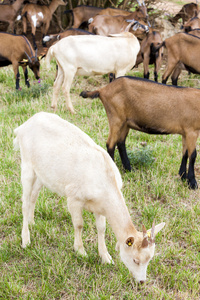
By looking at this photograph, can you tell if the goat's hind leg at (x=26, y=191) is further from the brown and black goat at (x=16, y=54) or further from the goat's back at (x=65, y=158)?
the brown and black goat at (x=16, y=54)

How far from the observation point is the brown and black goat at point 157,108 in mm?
4723

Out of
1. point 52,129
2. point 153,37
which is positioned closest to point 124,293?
point 52,129

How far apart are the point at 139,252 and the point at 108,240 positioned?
3.47 feet

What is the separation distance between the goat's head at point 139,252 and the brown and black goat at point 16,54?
612 cm

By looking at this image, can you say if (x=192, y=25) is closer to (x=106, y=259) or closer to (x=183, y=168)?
(x=183, y=168)

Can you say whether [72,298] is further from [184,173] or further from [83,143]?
[184,173]

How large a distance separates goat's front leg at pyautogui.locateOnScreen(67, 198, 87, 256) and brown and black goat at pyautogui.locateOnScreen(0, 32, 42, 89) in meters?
5.46

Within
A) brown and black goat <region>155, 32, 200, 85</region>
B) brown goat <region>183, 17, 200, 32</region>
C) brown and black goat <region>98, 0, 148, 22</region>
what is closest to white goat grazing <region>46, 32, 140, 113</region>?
brown and black goat <region>155, 32, 200, 85</region>

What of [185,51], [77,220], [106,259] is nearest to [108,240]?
[106,259]

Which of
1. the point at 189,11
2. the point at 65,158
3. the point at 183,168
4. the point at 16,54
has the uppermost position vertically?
the point at 189,11

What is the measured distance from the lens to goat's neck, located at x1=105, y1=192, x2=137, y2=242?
118 inches

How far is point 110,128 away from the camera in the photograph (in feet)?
16.4

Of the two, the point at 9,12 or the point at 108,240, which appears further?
the point at 9,12

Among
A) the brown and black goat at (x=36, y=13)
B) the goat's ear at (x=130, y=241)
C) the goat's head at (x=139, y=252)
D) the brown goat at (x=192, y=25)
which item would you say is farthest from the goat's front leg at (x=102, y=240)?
the brown and black goat at (x=36, y=13)
